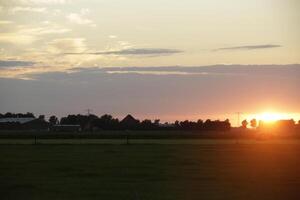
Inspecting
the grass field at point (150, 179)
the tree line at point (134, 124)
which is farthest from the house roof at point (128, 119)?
the grass field at point (150, 179)

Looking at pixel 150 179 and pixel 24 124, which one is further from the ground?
pixel 24 124

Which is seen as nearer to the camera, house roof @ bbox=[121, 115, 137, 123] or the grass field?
the grass field

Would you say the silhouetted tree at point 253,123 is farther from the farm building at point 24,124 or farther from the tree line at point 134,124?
the farm building at point 24,124

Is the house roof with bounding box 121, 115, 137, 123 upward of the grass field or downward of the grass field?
upward

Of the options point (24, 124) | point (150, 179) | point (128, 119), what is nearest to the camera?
point (150, 179)

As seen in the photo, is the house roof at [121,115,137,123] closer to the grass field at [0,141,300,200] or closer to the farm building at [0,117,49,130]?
→ the farm building at [0,117,49,130]

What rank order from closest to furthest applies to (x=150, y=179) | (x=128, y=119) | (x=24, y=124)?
(x=150, y=179), (x=24, y=124), (x=128, y=119)

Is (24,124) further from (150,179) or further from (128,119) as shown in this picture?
(150,179)

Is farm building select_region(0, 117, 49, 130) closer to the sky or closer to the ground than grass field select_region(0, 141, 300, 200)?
closer to the sky

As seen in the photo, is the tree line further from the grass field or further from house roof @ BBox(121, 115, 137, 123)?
the grass field

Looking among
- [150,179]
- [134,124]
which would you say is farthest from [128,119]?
[150,179]

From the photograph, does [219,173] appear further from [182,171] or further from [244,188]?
[244,188]

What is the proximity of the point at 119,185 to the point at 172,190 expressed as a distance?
6.96 ft

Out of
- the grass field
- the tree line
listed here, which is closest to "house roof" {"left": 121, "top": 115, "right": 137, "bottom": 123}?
the tree line
